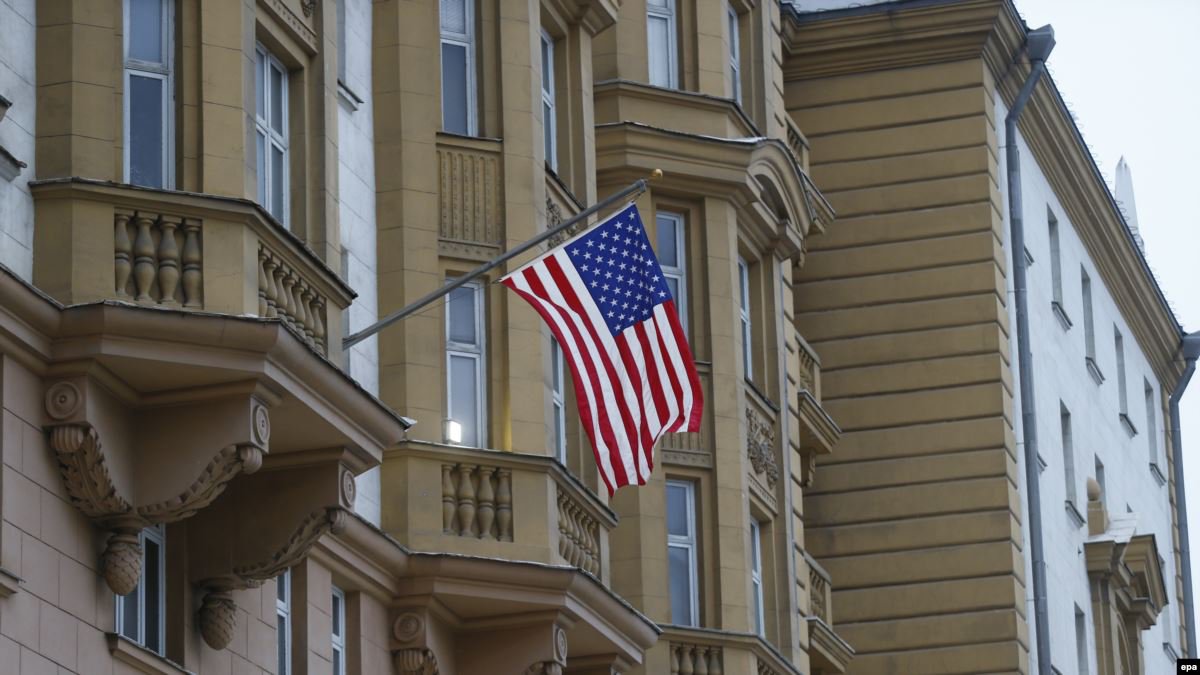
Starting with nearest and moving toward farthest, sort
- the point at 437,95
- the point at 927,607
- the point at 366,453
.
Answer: the point at 366,453 → the point at 437,95 → the point at 927,607

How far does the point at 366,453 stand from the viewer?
23953mm

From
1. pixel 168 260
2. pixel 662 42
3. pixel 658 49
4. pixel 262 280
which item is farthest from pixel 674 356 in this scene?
pixel 662 42

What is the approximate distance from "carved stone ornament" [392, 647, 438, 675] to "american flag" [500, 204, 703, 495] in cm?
223

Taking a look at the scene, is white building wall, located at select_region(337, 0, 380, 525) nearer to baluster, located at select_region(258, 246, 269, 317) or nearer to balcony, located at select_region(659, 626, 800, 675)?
baluster, located at select_region(258, 246, 269, 317)

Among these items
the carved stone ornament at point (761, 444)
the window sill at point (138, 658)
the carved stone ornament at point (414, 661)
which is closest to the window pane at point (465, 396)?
the carved stone ornament at point (414, 661)

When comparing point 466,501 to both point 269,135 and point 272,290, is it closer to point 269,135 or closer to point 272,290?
point 269,135

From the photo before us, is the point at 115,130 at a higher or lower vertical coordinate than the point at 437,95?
lower

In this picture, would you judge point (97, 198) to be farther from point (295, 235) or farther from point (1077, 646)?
point (1077, 646)

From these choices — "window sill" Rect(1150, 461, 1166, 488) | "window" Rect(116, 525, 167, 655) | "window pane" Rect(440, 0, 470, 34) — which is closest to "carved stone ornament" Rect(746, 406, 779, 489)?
"window pane" Rect(440, 0, 470, 34)

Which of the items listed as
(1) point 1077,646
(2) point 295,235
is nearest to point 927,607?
(1) point 1077,646

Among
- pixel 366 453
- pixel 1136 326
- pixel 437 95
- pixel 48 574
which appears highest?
pixel 1136 326

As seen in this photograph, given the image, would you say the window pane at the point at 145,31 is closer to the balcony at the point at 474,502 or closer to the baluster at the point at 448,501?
the balcony at the point at 474,502

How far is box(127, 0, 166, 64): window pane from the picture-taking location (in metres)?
23.0

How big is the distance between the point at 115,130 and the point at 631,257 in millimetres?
5673
